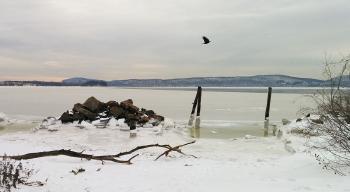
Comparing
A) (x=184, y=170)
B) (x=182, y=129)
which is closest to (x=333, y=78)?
(x=184, y=170)

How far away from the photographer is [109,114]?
81.3ft

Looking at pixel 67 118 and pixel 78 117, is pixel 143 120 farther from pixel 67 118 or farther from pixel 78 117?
pixel 67 118

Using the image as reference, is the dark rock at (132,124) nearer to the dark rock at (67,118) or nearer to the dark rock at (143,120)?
the dark rock at (143,120)

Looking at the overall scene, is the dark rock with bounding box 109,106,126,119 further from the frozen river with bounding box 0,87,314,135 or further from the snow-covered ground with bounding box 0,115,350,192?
the snow-covered ground with bounding box 0,115,350,192

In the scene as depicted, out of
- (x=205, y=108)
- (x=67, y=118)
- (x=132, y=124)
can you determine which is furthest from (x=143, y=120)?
(x=205, y=108)

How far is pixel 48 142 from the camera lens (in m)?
18.0

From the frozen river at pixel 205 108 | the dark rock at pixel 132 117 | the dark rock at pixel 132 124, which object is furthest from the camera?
the frozen river at pixel 205 108

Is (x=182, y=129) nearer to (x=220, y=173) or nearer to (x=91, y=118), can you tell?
(x=91, y=118)

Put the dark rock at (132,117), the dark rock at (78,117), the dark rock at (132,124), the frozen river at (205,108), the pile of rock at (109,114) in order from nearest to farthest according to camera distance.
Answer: the dark rock at (132,124)
the dark rock at (132,117)
the pile of rock at (109,114)
the dark rock at (78,117)
the frozen river at (205,108)

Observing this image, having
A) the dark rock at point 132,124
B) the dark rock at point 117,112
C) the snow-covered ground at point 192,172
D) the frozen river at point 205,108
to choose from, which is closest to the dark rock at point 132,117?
the dark rock at point 132,124

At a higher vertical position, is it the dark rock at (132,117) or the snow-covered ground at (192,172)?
the dark rock at (132,117)

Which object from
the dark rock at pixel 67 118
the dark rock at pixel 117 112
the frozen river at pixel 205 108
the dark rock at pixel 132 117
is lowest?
the frozen river at pixel 205 108

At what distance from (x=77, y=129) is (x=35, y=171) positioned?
12.9 meters

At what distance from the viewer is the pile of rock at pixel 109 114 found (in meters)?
23.7
